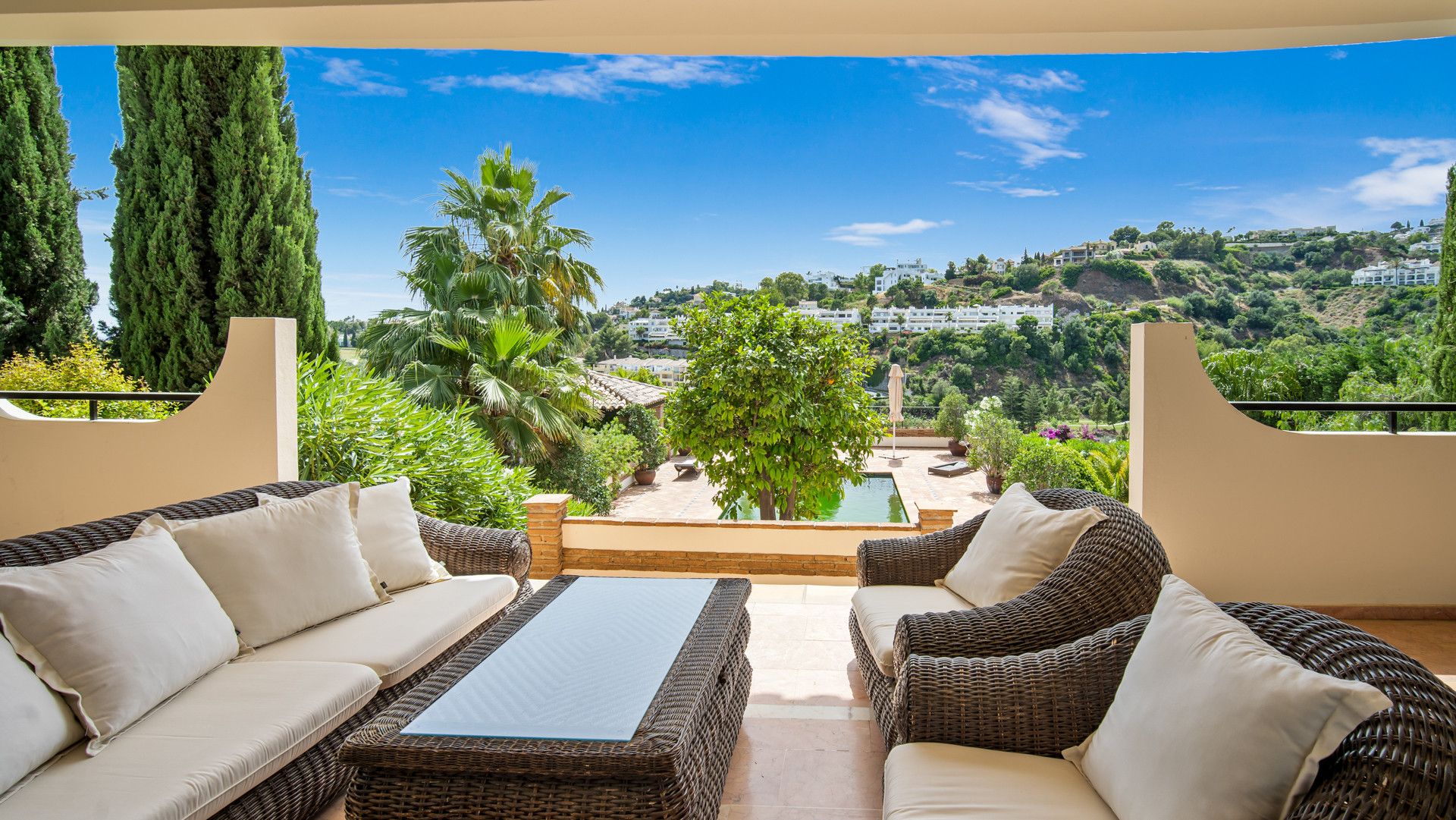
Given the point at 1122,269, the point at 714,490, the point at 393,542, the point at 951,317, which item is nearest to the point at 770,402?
the point at 393,542

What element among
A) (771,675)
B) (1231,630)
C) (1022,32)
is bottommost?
(771,675)

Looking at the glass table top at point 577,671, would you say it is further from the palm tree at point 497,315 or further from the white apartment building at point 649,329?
the white apartment building at point 649,329

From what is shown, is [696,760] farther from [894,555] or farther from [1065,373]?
[1065,373]

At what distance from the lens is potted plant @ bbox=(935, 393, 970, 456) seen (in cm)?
1855

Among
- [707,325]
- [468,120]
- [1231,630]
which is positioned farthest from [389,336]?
[468,120]

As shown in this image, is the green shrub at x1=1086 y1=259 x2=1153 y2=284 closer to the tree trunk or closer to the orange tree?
the orange tree

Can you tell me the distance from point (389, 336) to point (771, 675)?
875 centimetres

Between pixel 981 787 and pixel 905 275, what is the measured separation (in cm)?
→ 2494

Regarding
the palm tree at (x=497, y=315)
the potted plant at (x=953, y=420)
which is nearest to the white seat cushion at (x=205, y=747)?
the palm tree at (x=497, y=315)

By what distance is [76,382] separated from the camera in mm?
7191

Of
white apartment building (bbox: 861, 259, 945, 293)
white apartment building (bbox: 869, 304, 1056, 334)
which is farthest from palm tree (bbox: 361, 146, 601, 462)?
white apartment building (bbox: 861, 259, 945, 293)

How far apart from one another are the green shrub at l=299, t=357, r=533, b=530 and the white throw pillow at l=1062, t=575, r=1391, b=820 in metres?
3.93

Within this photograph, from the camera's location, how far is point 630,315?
2720 cm

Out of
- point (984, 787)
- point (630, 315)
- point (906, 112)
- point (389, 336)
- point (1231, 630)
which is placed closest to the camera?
point (1231, 630)
